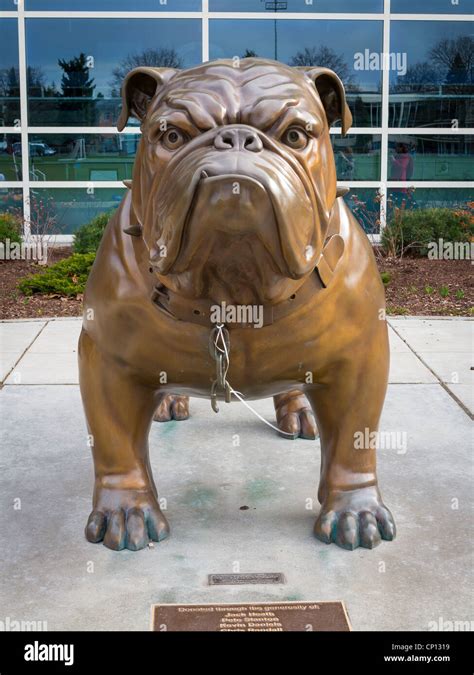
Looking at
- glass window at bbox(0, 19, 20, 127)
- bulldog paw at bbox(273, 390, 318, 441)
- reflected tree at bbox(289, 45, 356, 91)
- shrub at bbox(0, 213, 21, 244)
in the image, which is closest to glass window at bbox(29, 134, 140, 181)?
glass window at bbox(0, 19, 20, 127)

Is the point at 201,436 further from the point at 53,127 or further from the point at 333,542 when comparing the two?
the point at 53,127

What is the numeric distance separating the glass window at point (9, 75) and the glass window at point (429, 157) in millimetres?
5101

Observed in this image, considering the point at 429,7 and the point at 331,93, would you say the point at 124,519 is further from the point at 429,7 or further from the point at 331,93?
the point at 429,7

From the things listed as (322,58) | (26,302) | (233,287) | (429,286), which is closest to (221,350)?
(233,287)

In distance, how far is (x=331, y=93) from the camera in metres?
2.78

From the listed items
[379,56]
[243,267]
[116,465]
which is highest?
[379,56]

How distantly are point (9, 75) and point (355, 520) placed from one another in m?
10.1

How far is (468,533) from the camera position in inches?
128

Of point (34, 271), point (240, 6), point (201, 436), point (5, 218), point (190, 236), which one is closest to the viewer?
point (190, 236)

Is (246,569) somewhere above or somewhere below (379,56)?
below
